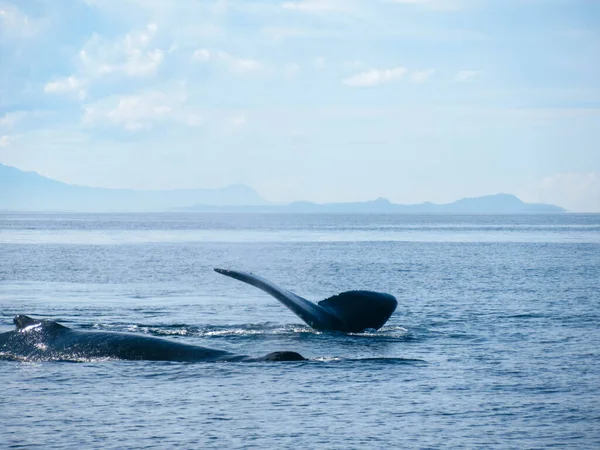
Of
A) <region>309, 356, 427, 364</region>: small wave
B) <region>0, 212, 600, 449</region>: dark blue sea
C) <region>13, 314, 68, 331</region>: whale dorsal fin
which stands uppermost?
<region>13, 314, 68, 331</region>: whale dorsal fin

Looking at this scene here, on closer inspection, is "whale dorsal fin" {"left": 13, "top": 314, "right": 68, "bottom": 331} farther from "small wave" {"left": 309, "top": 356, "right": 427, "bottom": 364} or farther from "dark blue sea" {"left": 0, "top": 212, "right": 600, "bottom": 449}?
"small wave" {"left": 309, "top": 356, "right": 427, "bottom": 364}

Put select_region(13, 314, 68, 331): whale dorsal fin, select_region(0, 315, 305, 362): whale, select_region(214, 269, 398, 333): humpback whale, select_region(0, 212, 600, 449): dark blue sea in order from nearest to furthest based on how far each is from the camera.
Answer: select_region(0, 212, 600, 449): dark blue sea → select_region(0, 315, 305, 362): whale → select_region(13, 314, 68, 331): whale dorsal fin → select_region(214, 269, 398, 333): humpback whale

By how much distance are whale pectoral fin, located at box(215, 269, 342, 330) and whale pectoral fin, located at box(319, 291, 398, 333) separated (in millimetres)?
217

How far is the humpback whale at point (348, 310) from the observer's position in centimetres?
1822

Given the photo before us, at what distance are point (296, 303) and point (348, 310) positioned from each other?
4.40 feet

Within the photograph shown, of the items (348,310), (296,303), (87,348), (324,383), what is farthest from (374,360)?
(87,348)

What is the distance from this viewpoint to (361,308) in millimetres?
18641

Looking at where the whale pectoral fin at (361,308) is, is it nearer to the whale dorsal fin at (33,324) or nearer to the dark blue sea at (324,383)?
the dark blue sea at (324,383)

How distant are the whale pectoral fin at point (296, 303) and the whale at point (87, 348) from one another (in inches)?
55.5

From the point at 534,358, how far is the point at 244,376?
5659mm

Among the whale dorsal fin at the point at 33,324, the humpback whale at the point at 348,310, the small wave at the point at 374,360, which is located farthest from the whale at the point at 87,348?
the humpback whale at the point at 348,310

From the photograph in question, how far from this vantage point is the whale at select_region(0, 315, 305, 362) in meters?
15.9

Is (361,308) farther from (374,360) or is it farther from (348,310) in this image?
(374,360)

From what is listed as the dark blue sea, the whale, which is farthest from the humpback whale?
the whale
